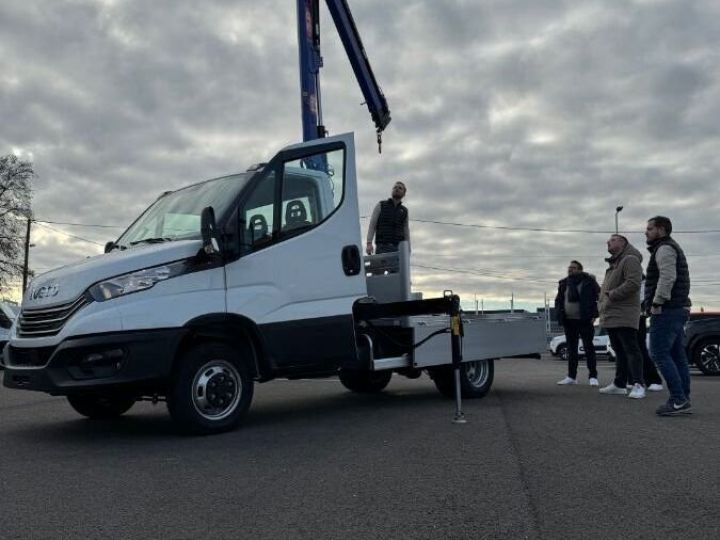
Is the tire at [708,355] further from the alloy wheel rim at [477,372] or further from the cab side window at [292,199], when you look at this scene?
the cab side window at [292,199]

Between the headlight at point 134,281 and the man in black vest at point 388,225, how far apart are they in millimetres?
2964

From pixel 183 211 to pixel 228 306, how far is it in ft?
4.19

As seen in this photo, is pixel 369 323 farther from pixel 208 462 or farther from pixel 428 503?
pixel 428 503

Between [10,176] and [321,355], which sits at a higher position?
[10,176]

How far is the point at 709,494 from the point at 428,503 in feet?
5.40

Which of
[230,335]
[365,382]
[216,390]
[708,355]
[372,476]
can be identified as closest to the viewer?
[372,476]

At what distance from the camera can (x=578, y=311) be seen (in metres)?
10.3

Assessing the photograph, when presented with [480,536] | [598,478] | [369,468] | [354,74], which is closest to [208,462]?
[369,468]

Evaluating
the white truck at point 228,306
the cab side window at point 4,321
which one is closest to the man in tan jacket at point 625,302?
the white truck at point 228,306

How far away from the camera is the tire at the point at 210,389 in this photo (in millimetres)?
5801

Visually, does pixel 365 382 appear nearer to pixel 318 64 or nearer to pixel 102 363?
pixel 102 363

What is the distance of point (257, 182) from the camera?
20.9 feet

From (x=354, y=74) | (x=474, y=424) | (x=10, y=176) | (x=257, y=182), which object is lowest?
(x=474, y=424)

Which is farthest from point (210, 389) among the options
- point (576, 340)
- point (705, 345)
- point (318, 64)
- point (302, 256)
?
point (705, 345)
